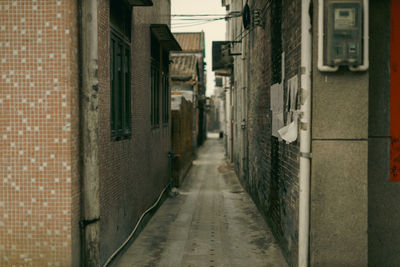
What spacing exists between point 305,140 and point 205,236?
394cm

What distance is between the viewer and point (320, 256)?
504 cm

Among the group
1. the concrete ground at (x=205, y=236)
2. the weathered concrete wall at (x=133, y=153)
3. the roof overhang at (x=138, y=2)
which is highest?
the roof overhang at (x=138, y=2)

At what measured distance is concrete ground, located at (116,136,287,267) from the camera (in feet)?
22.2

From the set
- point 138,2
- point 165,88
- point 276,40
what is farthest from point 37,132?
point 165,88

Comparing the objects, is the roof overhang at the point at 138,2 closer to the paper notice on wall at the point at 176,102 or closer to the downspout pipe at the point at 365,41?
the downspout pipe at the point at 365,41

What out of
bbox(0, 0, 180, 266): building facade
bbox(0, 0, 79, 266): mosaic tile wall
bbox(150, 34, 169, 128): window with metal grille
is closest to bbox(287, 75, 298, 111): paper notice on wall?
bbox(0, 0, 180, 266): building facade

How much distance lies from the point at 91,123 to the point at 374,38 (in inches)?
145

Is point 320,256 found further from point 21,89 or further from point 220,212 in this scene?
point 220,212

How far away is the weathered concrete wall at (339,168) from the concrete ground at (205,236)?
1691mm

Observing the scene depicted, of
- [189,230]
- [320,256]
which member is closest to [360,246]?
[320,256]

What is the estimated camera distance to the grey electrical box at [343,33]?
485 centimetres

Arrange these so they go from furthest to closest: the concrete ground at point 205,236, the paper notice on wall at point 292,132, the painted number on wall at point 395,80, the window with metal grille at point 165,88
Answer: the window with metal grille at point 165,88 < the concrete ground at point 205,236 < the paper notice on wall at point 292,132 < the painted number on wall at point 395,80

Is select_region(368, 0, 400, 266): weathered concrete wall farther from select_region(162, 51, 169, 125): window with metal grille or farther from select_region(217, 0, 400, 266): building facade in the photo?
select_region(162, 51, 169, 125): window with metal grille

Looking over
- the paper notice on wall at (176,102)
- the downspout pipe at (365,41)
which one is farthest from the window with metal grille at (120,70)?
the paper notice on wall at (176,102)
